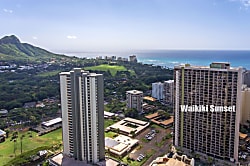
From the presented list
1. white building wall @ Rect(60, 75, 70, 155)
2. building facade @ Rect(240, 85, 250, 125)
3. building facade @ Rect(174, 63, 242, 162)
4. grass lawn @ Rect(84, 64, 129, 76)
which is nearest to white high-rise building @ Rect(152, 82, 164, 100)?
building facade @ Rect(240, 85, 250, 125)

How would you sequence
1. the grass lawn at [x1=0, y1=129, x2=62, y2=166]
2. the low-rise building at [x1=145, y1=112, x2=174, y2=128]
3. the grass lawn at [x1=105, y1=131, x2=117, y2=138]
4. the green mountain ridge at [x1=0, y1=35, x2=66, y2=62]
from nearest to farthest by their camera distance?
the grass lawn at [x1=0, y1=129, x2=62, y2=166] → the grass lawn at [x1=105, y1=131, x2=117, y2=138] → the low-rise building at [x1=145, y1=112, x2=174, y2=128] → the green mountain ridge at [x1=0, y1=35, x2=66, y2=62]

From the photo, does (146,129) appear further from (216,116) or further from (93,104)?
(93,104)

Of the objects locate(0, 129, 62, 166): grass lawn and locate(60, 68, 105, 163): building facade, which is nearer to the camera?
locate(60, 68, 105, 163): building facade

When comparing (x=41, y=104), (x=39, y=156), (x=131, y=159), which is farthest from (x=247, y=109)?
(x=41, y=104)

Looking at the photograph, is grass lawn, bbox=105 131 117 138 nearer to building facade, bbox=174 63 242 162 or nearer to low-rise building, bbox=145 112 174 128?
low-rise building, bbox=145 112 174 128

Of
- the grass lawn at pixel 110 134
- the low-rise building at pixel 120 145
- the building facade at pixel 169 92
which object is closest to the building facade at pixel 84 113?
the low-rise building at pixel 120 145

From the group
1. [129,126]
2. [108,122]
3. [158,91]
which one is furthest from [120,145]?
[158,91]

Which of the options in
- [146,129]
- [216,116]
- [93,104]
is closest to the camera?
[93,104]
